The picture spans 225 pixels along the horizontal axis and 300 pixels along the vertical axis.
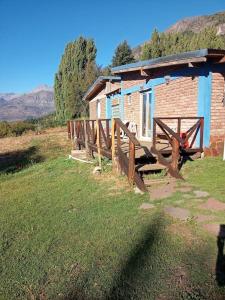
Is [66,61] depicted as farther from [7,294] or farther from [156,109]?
[7,294]

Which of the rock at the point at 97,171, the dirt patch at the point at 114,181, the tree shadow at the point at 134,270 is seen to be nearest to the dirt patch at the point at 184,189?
the dirt patch at the point at 114,181

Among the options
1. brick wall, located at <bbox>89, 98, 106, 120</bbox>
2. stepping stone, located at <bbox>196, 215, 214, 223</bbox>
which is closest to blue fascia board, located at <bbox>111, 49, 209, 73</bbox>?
stepping stone, located at <bbox>196, 215, 214, 223</bbox>

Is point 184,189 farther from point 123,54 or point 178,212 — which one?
point 123,54

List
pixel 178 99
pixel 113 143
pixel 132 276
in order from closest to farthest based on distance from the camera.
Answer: pixel 132 276 < pixel 113 143 < pixel 178 99

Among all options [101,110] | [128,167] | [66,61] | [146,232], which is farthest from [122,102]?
[66,61]

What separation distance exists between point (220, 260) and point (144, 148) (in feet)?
17.9

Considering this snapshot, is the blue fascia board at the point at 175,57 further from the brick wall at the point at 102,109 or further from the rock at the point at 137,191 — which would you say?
the brick wall at the point at 102,109

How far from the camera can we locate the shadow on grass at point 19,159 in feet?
46.8

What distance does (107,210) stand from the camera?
18.7 feet

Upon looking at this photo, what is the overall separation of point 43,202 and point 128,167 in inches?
79.5

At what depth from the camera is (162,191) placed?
6469 millimetres

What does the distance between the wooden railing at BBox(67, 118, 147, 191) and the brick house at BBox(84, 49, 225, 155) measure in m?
2.03

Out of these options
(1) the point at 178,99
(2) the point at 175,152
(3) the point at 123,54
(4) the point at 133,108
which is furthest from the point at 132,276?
(3) the point at 123,54

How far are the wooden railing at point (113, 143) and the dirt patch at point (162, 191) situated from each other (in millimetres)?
243
